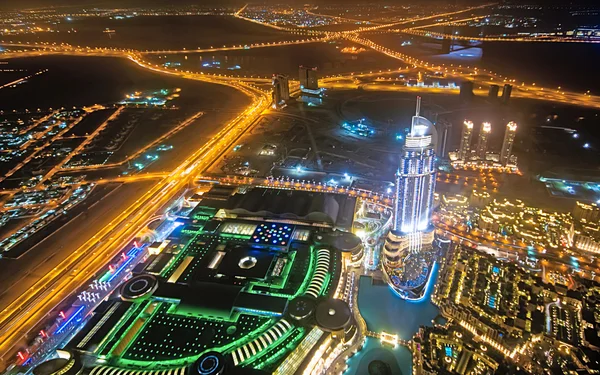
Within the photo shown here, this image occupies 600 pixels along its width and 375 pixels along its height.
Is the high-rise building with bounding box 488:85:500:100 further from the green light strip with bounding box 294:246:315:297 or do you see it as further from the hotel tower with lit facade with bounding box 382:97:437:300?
the green light strip with bounding box 294:246:315:297

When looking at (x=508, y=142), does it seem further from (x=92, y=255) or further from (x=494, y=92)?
(x=92, y=255)

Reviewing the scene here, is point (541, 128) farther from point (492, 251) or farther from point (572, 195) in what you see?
point (492, 251)

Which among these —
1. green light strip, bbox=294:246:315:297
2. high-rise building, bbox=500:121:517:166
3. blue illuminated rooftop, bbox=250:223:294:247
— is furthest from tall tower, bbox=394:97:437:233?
high-rise building, bbox=500:121:517:166

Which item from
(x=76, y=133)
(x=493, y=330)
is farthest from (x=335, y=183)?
(x=76, y=133)

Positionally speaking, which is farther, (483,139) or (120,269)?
(483,139)

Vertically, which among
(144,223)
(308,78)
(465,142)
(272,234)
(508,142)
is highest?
(308,78)

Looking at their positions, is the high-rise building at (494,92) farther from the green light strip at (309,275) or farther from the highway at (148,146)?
the highway at (148,146)

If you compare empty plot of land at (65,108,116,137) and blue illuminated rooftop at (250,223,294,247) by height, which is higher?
empty plot of land at (65,108,116,137)

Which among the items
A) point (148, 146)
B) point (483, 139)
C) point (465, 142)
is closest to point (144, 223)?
point (148, 146)
